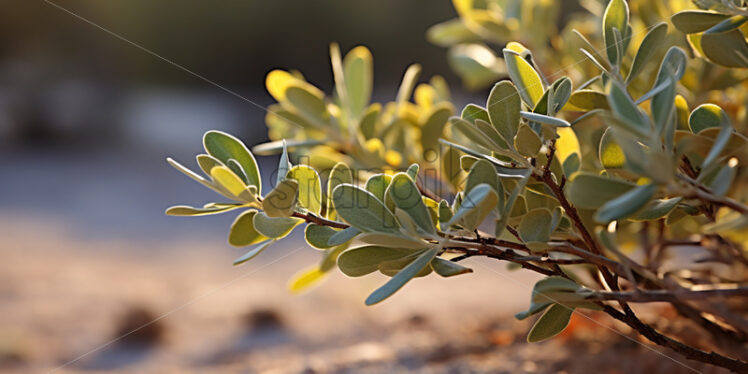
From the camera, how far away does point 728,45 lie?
573mm

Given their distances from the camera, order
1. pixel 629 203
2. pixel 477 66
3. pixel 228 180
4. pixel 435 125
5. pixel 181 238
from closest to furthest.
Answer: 1. pixel 629 203
2. pixel 228 180
3. pixel 435 125
4. pixel 477 66
5. pixel 181 238

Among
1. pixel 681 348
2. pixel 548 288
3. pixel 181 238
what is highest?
pixel 548 288

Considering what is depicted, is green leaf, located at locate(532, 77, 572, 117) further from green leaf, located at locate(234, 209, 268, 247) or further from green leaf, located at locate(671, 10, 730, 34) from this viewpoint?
green leaf, located at locate(234, 209, 268, 247)

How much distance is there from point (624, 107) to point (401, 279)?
0.21 m

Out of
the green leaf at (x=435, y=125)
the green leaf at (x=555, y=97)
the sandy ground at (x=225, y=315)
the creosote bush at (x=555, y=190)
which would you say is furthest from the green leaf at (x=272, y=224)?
the sandy ground at (x=225, y=315)

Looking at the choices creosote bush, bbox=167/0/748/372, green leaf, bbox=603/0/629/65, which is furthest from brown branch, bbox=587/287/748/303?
green leaf, bbox=603/0/629/65

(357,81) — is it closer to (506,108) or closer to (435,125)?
→ (435,125)

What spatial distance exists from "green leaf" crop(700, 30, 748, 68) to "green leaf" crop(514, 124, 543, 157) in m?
0.23

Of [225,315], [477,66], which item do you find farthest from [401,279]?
[225,315]

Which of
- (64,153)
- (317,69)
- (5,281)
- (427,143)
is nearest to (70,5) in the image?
(64,153)

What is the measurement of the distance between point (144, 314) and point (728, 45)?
1.22 m

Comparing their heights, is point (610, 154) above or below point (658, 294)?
above

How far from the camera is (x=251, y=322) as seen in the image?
1.37 metres

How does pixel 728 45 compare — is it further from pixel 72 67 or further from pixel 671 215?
pixel 72 67
